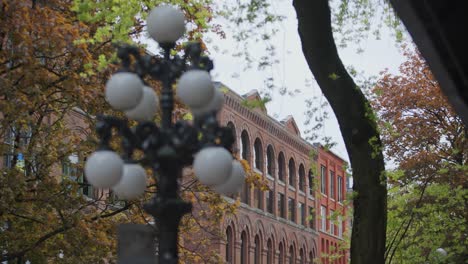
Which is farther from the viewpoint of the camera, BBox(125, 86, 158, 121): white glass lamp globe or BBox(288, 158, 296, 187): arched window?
BBox(288, 158, 296, 187): arched window

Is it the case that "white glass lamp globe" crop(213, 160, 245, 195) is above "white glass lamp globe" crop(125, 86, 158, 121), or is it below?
below

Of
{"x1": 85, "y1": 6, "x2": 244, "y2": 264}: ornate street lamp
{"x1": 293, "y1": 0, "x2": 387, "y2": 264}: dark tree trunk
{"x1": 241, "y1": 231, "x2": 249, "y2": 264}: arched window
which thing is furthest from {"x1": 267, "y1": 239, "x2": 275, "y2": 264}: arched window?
{"x1": 85, "y1": 6, "x2": 244, "y2": 264}: ornate street lamp

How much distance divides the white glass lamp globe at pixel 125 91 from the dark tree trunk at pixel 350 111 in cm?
584

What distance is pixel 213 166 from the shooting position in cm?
757

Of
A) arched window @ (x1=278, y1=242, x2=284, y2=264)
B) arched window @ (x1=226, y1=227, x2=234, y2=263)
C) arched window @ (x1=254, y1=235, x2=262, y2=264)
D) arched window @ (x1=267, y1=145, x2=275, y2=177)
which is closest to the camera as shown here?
arched window @ (x1=226, y1=227, x2=234, y2=263)

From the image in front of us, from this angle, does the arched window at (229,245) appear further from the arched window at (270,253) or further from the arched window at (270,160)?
the arched window at (270,160)

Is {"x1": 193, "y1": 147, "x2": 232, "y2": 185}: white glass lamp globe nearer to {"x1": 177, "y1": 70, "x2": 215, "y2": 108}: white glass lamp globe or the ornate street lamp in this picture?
the ornate street lamp

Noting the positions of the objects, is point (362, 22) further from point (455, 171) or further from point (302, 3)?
point (455, 171)

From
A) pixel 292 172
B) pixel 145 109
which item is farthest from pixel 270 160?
pixel 145 109

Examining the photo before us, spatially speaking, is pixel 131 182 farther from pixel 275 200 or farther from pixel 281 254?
pixel 281 254

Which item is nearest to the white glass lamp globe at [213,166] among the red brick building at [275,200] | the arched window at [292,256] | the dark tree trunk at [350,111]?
the dark tree trunk at [350,111]

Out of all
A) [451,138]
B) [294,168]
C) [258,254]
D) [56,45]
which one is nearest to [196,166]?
[56,45]

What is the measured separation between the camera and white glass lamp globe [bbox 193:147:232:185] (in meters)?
7.57

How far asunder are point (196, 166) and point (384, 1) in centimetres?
816
